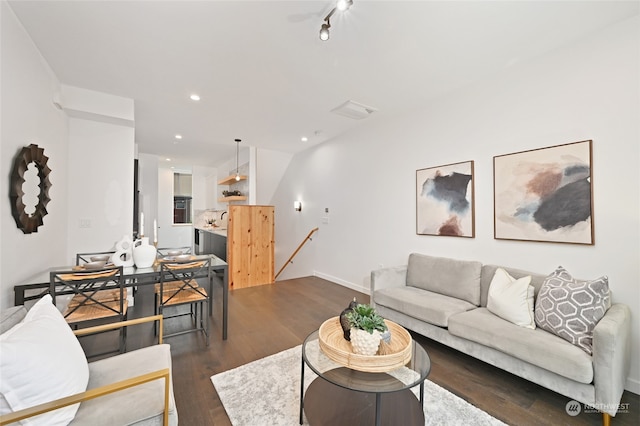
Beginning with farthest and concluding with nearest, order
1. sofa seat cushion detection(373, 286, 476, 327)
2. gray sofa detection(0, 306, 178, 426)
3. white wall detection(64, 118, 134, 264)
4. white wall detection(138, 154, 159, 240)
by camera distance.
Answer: white wall detection(138, 154, 159, 240) < white wall detection(64, 118, 134, 264) < sofa seat cushion detection(373, 286, 476, 327) < gray sofa detection(0, 306, 178, 426)

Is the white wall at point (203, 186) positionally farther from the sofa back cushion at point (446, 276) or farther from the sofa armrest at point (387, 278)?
the sofa back cushion at point (446, 276)

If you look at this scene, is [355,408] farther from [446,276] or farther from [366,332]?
[446,276]

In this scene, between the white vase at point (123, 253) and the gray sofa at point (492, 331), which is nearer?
the gray sofa at point (492, 331)

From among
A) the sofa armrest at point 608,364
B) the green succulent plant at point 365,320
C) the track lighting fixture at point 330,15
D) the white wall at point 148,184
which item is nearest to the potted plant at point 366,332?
the green succulent plant at point 365,320

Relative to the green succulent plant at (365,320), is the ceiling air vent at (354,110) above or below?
above

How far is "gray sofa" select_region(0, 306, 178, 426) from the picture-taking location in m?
1.17

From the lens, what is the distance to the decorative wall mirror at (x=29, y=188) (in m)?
2.12

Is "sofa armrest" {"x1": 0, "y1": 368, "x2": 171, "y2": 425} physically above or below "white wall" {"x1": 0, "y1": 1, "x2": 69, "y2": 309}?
below

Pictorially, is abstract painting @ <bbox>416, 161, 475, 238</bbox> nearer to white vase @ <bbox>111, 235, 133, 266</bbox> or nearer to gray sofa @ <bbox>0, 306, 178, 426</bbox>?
gray sofa @ <bbox>0, 306, 178, 426</bbox>

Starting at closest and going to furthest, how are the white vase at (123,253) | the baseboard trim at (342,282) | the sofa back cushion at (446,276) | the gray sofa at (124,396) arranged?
the gray sofa at (124,396)
the white vase at (123,253)
the sofa back cushion at (446,276)
the baseboard trim at (342,282)

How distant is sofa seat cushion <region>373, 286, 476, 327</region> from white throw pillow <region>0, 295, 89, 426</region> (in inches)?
103

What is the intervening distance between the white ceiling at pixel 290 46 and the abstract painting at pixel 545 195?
1023 millimetres

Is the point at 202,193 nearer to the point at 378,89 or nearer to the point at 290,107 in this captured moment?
the point at 290,107

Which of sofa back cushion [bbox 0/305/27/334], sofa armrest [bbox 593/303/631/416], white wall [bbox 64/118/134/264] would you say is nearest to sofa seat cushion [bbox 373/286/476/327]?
sofa armrest [bbox 593/303/631/416]
